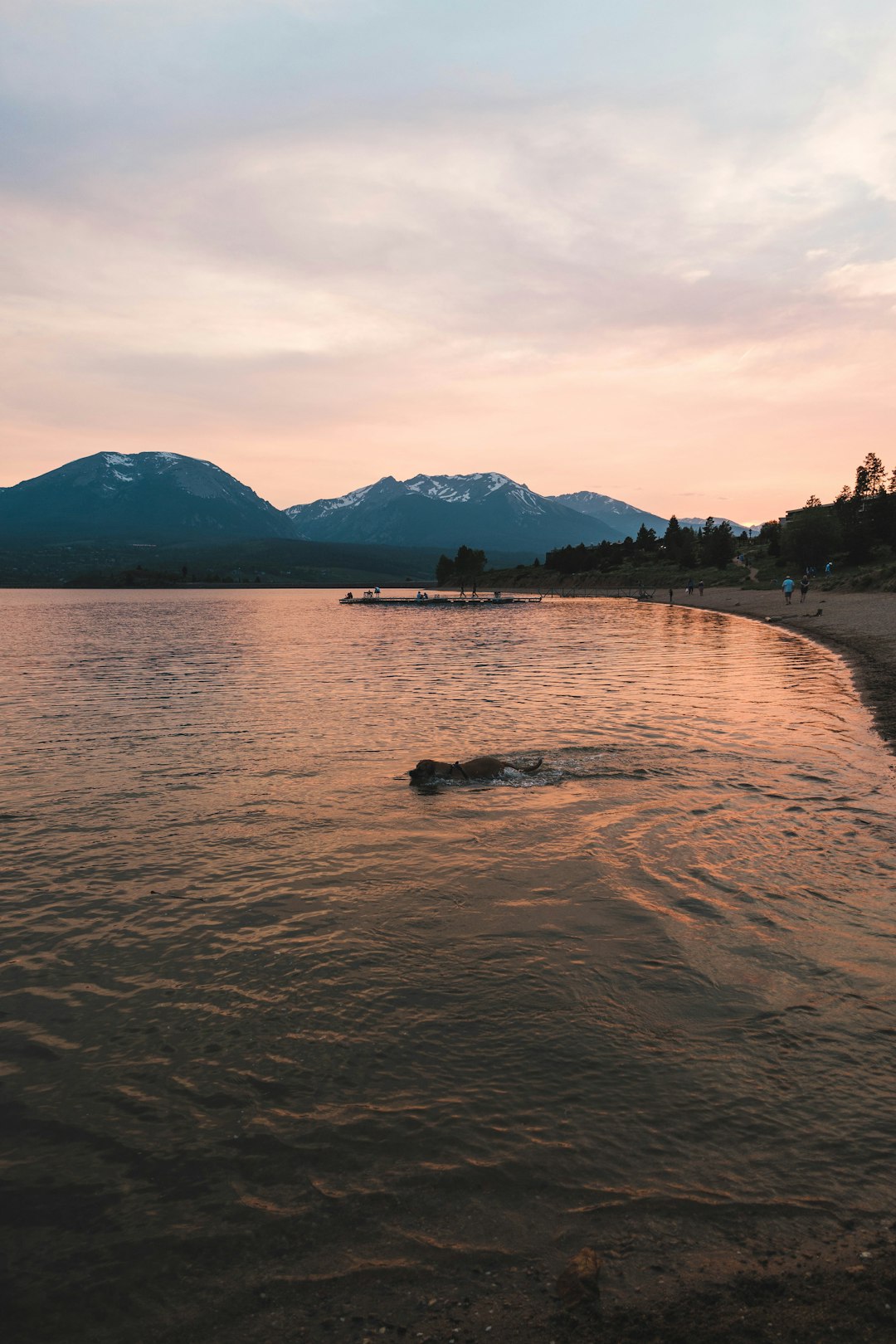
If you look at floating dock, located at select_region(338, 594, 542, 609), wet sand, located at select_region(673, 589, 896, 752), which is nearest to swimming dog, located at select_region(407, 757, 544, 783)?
wet sand, located at select_region(673, 589, 896, 752)

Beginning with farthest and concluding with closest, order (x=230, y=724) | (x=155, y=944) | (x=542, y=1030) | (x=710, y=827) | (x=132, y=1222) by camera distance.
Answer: (x=230, y=724), (x=710, y=827), (x=155, y=944), (x=542, y=1030), (x=132, y=1222)

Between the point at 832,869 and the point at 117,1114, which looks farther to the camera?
the point at 832,869

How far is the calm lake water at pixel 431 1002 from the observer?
6086 mm

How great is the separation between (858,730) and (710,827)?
1140cm

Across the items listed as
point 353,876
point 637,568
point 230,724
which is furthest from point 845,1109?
point 637,568

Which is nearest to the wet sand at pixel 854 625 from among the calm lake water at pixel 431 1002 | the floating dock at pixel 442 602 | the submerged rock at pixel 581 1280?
the calm lake water at pixel 431 1002

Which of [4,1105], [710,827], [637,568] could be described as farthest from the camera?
[637,568]

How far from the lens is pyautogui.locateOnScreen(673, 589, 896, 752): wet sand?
96.2 ft

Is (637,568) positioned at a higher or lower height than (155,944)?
higher

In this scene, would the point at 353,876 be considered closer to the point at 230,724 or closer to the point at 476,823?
the point at 476,823

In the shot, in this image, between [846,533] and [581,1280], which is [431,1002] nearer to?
[581,1280]

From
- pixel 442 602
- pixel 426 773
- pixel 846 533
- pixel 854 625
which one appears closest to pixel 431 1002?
pixel 426 773

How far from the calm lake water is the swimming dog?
0.57m

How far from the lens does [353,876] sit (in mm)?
13047
